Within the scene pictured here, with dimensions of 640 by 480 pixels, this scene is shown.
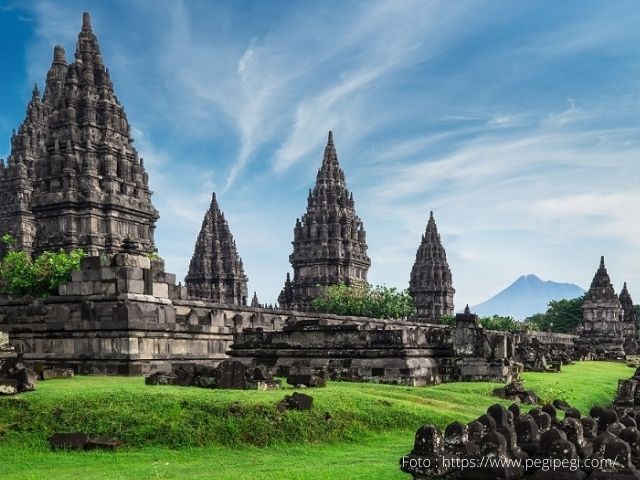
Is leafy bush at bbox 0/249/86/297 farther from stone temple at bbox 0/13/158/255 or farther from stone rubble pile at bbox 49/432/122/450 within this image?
stone rubble pile at bbox 49/432/122/450

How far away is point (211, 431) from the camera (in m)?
11.5

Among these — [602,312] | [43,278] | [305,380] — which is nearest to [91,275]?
[305,380]

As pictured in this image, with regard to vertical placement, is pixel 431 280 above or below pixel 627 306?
above

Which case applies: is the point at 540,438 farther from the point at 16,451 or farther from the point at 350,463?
the point at 16,451

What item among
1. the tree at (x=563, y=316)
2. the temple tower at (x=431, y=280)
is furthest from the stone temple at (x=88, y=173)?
the tree at (x=563, y=316)

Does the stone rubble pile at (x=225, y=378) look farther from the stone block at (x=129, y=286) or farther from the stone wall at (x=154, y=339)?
the stone block at (x=129, y=286)

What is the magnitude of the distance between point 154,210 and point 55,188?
7549 millimetres

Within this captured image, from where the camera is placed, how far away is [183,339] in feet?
70.5

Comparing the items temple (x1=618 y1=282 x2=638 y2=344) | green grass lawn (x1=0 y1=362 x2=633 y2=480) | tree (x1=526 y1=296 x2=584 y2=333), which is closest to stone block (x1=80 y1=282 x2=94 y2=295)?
green grass lawn (x1=0 y1=362 x2=633 y2=480)

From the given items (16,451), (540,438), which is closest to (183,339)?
(16,451)

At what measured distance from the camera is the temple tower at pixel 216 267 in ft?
252

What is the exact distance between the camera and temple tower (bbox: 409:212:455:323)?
9188 cm

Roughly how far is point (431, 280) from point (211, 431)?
270 feet

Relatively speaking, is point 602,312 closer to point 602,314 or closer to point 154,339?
point 602,314
